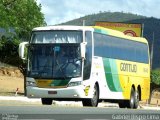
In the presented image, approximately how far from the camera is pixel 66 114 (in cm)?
775

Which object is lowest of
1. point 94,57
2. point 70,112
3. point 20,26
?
point 70,112

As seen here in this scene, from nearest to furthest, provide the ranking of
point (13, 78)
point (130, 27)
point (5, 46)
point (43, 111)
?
point (43, 111) < point (5, 46) < point (130, 27) < point (13, 78)

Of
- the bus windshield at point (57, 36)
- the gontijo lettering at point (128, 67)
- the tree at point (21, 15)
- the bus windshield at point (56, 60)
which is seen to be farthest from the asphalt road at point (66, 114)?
the tree at point (21, 15)

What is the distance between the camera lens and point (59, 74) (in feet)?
80.2

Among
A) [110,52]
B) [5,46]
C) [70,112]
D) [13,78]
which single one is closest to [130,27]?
[5,46]

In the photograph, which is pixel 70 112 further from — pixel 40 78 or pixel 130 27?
pixel 130 27

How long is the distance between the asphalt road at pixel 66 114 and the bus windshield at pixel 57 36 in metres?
15.9

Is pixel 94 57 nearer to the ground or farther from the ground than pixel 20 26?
nearer to the ground

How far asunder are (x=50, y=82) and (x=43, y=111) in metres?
17.0

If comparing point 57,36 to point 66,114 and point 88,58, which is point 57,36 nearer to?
point 88,58

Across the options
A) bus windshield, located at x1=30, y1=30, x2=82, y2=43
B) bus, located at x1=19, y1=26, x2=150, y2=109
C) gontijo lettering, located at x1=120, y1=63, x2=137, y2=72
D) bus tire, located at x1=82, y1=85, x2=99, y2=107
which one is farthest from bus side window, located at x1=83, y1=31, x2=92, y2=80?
gontijo lettering, located at x1=120, y1=63, x2=137, y2=72

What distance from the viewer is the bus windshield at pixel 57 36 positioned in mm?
24625

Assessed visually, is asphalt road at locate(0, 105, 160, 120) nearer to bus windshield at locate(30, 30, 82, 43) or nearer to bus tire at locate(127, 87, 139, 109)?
bus windshield at locate(30, 30, 82, 43)

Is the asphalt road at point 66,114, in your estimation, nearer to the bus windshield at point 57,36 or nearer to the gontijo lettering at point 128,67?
the bus windshield at point 57,36
